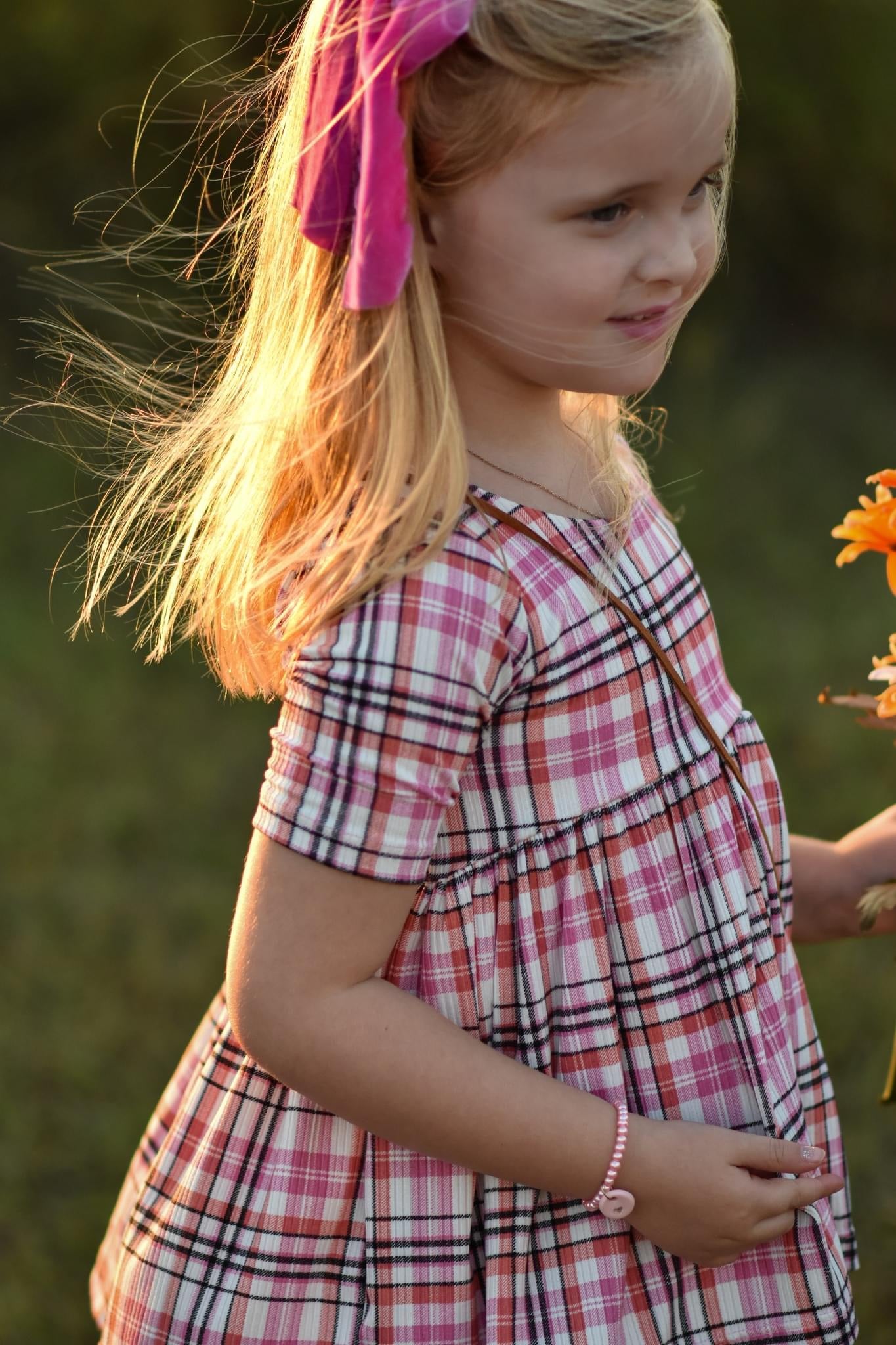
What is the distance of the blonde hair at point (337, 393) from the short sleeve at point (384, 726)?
0.09ft

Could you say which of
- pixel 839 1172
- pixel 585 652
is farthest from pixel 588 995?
pixel 839 1172

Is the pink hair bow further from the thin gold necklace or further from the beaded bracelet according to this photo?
the beaded bracelet

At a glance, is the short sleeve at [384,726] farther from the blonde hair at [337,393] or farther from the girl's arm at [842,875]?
the girl's arm at [842,875]

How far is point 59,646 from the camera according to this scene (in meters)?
3.28

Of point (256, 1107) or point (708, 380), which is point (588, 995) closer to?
point (256, 1107)

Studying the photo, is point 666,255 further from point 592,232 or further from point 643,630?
point 643,630

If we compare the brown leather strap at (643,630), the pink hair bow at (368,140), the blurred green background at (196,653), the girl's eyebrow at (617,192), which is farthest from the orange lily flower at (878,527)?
the blurred green background at (196,653)

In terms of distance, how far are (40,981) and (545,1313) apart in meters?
1.61

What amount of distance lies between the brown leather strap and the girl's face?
107 mm

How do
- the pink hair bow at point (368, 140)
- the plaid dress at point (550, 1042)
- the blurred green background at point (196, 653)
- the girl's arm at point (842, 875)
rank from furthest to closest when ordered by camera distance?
the blurred green background at point (196, 653), the girl's arm at point (842, 875), the plaid dress at point (550, 1042), the pink hair bow at point (368, 140)

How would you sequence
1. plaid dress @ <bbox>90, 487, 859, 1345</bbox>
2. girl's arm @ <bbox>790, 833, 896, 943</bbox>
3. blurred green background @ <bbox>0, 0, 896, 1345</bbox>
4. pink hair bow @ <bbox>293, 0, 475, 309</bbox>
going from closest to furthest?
pink hair bow @ <bbox>293, 0, 475, 309</bbox>, plaid dress @ <bbox>90, 487, 859, 1345</bbox>, girl's arm @ <bbox>790, 833, 896, 943</bbox>, blurred green background @ <bbox>0, 0, 896, 1345</bbox>

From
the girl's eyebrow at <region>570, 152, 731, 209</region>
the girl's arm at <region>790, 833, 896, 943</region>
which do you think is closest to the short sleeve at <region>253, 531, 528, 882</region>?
the girl's eyebrow at <region>570, 152, 731, 209</region>

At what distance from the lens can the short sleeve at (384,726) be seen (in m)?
0.88

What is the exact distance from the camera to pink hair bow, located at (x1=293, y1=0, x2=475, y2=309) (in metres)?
0.88
